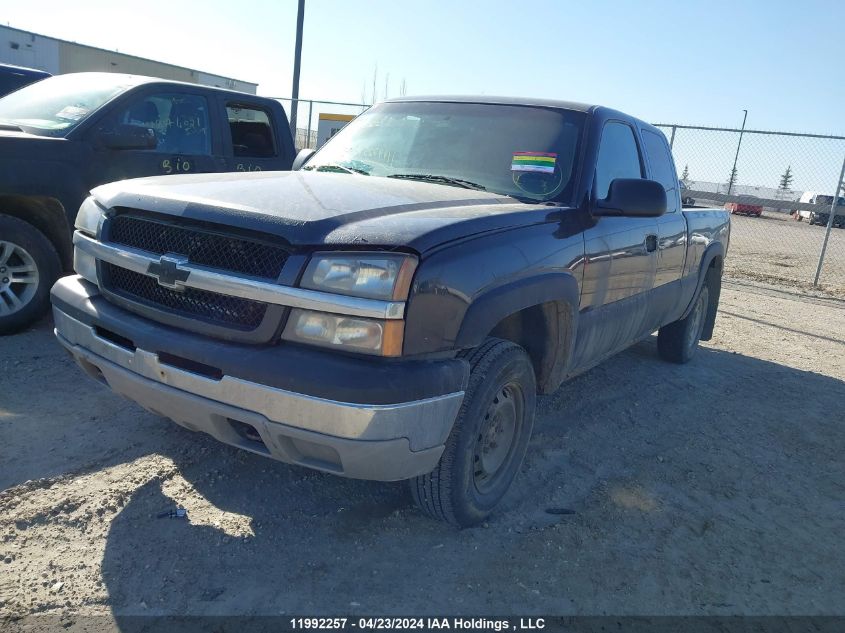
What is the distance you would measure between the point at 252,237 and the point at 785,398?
4.81 m

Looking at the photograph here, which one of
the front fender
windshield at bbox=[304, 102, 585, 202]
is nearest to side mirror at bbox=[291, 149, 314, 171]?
windshield at bbox=[304, 102, 585, 202]

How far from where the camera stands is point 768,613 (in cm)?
267

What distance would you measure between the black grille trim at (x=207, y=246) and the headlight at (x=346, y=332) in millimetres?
190

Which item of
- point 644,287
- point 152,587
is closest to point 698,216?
point 644,287

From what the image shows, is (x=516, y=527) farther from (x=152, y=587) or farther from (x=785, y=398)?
(x=785, y=398)

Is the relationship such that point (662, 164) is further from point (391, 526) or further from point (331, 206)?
point (391, 526)

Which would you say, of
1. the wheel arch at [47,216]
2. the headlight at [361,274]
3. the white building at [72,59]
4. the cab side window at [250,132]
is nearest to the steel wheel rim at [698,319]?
the cab side window at [250,132]

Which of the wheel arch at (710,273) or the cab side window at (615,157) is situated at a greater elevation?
the cab side window at (615,157)

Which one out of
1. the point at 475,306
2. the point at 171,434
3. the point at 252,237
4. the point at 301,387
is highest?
the point at 252,237

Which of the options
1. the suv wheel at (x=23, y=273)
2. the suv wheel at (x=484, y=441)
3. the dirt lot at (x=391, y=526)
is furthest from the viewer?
the suv wheel at (x=23, y=273)

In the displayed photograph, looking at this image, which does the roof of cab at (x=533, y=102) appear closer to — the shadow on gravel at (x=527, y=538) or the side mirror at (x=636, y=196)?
the side mirror at (x=636, y=196)

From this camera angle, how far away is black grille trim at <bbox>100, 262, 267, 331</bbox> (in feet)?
7.98

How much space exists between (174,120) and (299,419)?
426cm

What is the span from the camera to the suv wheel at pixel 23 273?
4719mm
